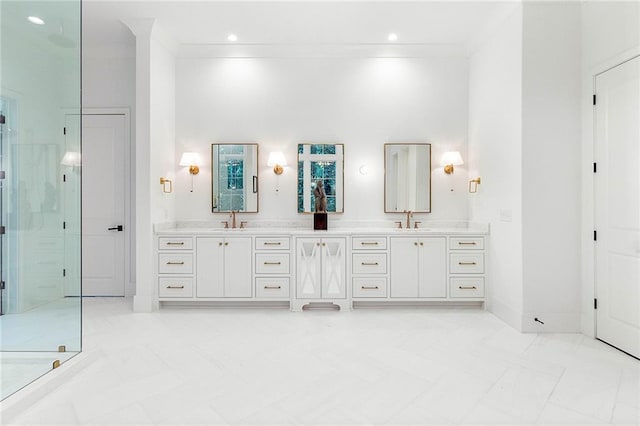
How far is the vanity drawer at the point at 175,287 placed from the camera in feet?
12.7

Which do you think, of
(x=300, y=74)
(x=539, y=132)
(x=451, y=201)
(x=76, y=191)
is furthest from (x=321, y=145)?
(x=76, y=191)

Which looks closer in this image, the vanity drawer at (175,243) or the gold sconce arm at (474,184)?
the vanity drawer at (175,243)

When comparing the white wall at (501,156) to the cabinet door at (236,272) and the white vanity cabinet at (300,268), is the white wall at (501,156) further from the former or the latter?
the cabinet door at (236,272)

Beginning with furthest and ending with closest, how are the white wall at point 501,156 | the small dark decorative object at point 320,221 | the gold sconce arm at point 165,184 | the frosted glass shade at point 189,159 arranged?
the frosted glass shade at point 189,159 → the small dark decorative object at point 320,221 → the gold sconce arm at point 165,184 → the white wall at point 501,156

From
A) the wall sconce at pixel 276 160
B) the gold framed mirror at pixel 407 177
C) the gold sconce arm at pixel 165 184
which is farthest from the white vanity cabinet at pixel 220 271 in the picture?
the gold framed mirror at pixel 407 177

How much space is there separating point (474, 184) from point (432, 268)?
3.80 feet

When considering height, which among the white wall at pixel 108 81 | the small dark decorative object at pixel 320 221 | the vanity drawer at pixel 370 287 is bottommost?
the vanity drawer at pixel 370 287

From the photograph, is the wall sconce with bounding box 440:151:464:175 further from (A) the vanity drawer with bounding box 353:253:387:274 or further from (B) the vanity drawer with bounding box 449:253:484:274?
(A) the vanity drawer with bounding box 353:253:387:274

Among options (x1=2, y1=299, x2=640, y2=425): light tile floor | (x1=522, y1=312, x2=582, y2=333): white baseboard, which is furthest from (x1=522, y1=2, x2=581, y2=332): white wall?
(x1=2, y1=299, x2=640, y2=425): light tile floor

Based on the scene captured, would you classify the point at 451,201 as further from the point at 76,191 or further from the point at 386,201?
the point at 76,191

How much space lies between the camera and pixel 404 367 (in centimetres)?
247

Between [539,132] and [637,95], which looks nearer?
[637,95]

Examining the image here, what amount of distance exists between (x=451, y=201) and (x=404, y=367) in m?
2.52

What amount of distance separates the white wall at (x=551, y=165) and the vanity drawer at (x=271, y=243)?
7.72 ft
